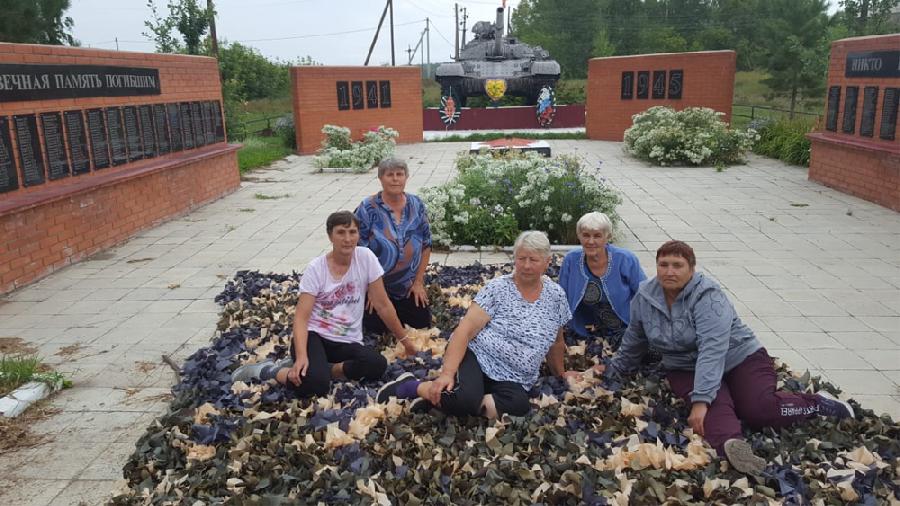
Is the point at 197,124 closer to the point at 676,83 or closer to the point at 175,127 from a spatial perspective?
the point at 175,127

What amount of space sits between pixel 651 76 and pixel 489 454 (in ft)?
59.2

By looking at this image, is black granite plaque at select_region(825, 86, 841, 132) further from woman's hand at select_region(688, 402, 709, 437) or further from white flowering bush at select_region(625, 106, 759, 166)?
woman's hand at select_region(688, 402, 709, 437)

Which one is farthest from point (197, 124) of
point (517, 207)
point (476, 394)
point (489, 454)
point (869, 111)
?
point (869, 111)

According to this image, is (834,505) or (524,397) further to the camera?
(524,397)

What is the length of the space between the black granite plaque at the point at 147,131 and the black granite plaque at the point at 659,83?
14.2m

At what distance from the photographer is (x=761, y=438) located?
3.31 meters

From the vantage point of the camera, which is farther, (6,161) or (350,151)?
(350,151)

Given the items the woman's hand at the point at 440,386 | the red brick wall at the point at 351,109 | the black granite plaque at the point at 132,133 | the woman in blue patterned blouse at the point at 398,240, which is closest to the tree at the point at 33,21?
the red brick wall at the point at 351,109

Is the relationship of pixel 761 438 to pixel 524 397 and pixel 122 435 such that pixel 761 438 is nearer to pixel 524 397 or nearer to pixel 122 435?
pixel 524 397

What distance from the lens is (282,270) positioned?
703 centimetres

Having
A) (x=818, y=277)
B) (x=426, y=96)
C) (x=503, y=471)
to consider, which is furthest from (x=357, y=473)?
(x=426, y=96)

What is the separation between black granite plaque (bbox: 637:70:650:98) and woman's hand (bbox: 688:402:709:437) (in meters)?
17.6

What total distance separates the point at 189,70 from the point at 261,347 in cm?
741

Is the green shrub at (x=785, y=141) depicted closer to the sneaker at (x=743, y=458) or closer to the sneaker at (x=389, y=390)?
the sneaker at (x=743, y=458)
